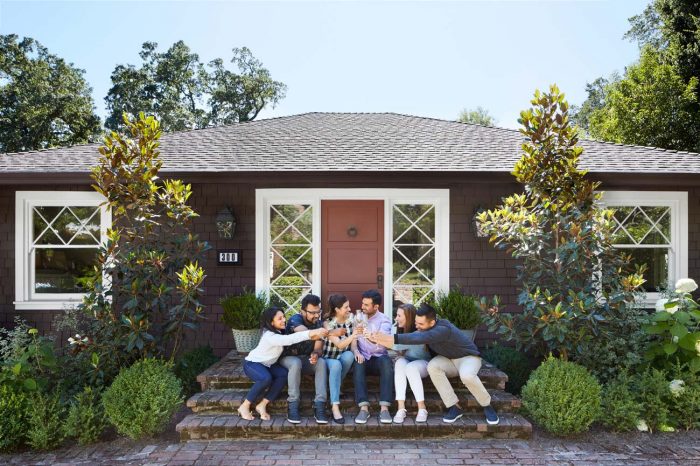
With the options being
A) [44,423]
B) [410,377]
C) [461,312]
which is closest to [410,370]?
[410,377]

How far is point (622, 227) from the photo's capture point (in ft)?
21.4

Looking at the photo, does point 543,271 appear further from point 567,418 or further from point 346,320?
point 346,320

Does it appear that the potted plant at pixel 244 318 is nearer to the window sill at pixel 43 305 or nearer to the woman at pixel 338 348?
the woman at pixel 338 348

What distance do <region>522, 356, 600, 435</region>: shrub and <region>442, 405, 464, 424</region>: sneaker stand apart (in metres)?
0.68

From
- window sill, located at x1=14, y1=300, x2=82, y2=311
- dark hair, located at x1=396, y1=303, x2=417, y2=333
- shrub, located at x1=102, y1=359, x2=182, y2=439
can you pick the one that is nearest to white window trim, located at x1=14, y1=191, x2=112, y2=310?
window sill, located at x1=14, y1=300, x2=82, y2=311

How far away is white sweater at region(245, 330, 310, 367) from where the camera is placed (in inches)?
174

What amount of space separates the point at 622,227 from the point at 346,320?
4.07 metres

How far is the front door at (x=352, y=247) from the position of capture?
651cm

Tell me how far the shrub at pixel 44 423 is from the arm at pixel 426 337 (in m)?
3.03

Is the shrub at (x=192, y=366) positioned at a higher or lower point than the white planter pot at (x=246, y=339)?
lower

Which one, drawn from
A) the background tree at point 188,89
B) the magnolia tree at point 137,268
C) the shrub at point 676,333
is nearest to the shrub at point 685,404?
the shrub at point 676,333

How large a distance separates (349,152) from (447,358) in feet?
10.7

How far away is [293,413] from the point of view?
4391mm

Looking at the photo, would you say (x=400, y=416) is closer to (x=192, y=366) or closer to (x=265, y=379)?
(x=265, y=379)
